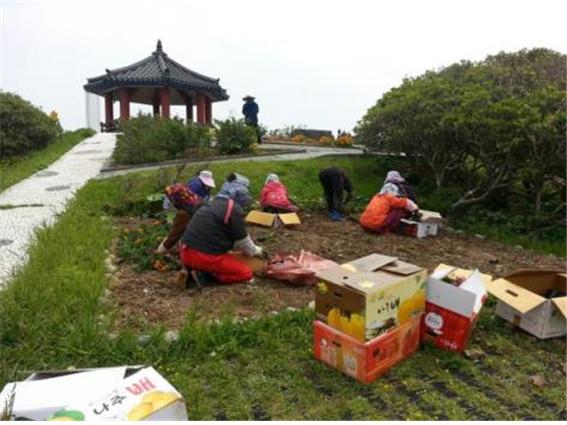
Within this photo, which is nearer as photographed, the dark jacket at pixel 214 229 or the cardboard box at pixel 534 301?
the cardboard box at pixel 534 301

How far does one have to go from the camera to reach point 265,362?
11.0ft

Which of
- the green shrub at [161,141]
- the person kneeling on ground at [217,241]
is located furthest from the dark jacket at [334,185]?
the green shrub at [161,141]

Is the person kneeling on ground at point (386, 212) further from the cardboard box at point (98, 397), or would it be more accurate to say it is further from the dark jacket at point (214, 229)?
the cardboard box at point (98, 397)

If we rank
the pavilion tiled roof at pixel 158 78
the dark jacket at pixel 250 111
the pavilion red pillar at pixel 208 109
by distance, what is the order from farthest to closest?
1. the pavilion red pillar at pixel 208 109
2. the pavilion tiled roof at pixel 158 78
3. the dark jacket at pixel 250 111

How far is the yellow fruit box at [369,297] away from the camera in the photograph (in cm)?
304

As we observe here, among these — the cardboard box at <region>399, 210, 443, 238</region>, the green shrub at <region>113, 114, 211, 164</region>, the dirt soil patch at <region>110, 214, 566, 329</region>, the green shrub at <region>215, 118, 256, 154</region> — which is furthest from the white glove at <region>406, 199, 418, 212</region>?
the green shrub at <region>215, 118, 256, 154</region>

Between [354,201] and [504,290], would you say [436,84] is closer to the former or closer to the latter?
[354,201]

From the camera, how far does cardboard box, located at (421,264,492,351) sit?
10.9 ft

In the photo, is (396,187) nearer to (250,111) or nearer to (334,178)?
(334,178)

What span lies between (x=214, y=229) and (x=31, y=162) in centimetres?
1153

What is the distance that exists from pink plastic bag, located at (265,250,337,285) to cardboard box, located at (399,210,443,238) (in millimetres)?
2391

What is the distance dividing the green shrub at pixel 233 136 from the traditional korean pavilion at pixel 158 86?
24.2ft

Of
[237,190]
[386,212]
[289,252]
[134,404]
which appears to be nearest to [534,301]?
[289,252]

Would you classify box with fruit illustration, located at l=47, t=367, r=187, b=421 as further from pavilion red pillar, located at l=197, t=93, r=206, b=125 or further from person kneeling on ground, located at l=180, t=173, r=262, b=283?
pavilion red pillar, located at l=197, t=93, r=206, b=125
